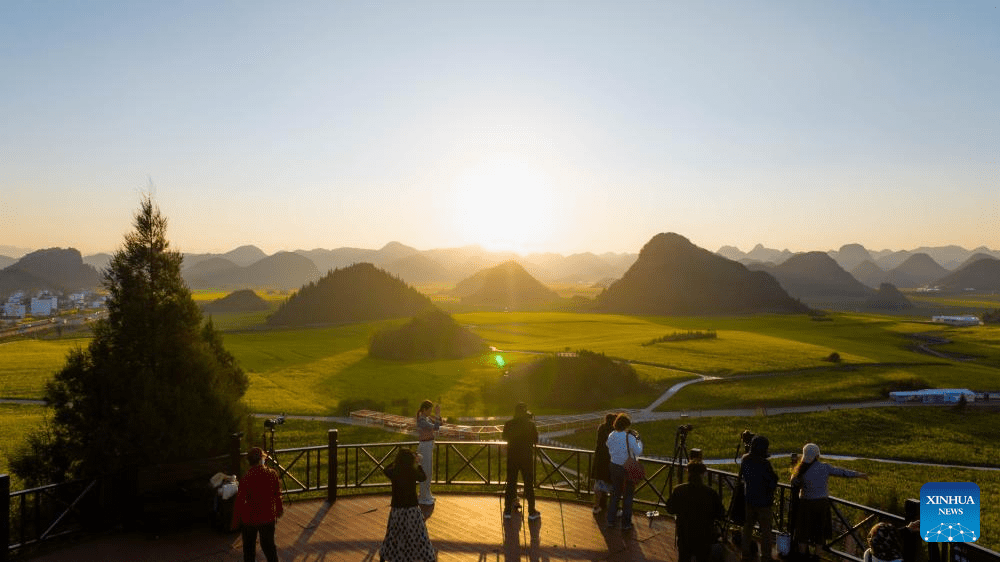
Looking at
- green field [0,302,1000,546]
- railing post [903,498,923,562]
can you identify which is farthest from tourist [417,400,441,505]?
green field [0,302,1000,546]

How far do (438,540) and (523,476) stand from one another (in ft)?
7.02

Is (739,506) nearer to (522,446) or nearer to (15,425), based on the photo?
(522,446)

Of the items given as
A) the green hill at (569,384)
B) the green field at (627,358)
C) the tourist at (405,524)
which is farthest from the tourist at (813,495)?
the green hill at (569,384)

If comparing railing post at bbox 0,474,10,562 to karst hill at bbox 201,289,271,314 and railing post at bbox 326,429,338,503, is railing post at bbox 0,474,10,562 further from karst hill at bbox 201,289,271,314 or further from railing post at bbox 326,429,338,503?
karst hill at bbox 201,289,271,314

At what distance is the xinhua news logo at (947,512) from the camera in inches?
351

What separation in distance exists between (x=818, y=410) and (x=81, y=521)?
44.0 meters

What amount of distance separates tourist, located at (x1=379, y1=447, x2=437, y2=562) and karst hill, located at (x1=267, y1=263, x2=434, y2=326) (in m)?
102

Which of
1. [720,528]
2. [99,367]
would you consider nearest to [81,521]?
[99,367]

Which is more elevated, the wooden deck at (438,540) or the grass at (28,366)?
the wooden deck at (438,540)

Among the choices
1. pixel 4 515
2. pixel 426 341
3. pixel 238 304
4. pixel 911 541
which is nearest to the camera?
pixel 911 541

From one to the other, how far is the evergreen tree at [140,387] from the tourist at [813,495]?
11.7 metres

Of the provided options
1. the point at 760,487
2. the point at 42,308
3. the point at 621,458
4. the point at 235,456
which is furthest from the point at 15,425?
the point at 42,308

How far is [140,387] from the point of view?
42.8 feet

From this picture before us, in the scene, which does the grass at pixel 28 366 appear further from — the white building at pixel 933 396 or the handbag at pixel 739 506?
the white building at pixel 933 396
